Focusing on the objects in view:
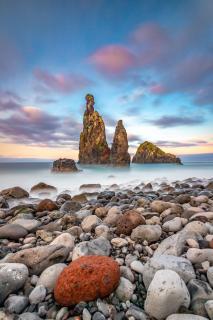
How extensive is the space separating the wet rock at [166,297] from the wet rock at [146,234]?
112 cm

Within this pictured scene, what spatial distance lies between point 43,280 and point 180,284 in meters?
1.13

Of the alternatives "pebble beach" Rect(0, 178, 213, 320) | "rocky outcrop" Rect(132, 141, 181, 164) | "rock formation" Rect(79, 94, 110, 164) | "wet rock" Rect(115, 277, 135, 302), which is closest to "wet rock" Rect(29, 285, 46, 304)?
"pebble beach" Rect(0, 178, 213, 320)

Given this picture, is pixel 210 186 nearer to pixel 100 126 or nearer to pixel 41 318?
pixel 41 318

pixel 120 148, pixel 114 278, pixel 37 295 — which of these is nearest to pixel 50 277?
pixel 37 295

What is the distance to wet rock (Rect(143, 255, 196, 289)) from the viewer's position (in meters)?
1.90

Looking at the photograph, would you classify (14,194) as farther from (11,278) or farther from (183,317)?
(183,317)

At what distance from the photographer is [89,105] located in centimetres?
Result: 5428

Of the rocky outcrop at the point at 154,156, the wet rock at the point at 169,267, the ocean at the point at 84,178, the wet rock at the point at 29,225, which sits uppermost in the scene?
the rocky outcrop at the point at 154,156

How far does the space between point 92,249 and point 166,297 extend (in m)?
1.01

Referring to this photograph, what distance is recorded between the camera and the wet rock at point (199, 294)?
1.63 meters

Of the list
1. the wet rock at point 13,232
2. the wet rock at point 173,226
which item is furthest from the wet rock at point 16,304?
the wet rock at point 173,226

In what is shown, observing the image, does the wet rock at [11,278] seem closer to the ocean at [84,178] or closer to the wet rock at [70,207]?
the wet rock at [70,207]

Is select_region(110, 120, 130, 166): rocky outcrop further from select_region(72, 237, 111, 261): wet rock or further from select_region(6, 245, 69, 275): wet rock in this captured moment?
select_region(6, 245, 69, 275): wet rock

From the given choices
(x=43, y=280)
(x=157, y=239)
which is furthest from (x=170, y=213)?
(x=43, y=280)
